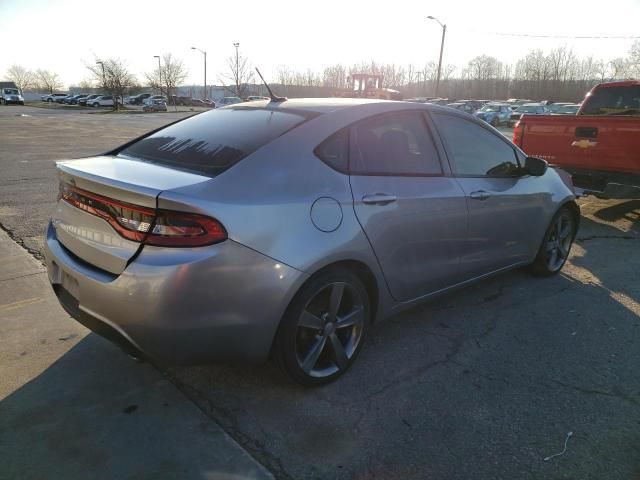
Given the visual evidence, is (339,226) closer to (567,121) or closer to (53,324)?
(53,324)

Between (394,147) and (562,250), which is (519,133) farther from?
(394,147)

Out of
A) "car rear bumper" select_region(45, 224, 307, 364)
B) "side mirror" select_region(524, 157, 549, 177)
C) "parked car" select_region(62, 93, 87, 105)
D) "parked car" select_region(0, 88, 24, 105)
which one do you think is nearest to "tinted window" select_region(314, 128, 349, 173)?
"car rear bumper" select_region(45, 224, 307, 364)

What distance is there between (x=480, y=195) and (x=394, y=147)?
0.85 meters

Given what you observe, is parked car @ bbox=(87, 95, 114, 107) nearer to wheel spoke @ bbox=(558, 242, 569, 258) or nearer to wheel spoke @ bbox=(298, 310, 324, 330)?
wheel spoke @ bbox=(558, 242, 569, 258)

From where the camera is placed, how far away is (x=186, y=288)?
216 cm

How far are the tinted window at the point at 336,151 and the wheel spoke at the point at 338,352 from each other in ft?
3.14

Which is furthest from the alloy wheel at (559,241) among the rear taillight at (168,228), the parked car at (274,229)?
the rear taillight at (168,228)

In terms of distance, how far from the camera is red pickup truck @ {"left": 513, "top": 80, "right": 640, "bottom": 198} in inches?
251

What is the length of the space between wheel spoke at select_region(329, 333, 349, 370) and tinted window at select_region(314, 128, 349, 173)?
37.7 inches

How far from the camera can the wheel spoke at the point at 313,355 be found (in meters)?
2.71

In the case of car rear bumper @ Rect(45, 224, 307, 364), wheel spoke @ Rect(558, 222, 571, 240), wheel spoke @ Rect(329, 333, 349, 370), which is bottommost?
wheel spoke @ Rect(329, 333, 349, 370)

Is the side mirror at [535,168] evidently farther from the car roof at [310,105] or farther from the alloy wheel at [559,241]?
the car roof at [310,105]

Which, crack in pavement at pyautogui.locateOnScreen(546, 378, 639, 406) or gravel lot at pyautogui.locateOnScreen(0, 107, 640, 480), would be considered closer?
gravel lot at pyautogui.locateOnScreen(0, 107, 640, 480)

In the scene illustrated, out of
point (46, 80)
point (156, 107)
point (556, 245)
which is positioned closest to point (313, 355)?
point (556, 245)
